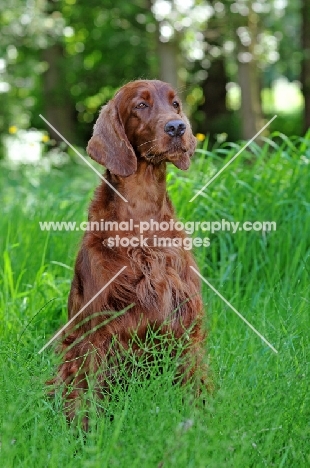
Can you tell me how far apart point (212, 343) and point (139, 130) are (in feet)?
3.28

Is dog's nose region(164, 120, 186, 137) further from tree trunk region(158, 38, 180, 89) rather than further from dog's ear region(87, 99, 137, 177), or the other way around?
tree trunk region(158, 38, 180, 89)

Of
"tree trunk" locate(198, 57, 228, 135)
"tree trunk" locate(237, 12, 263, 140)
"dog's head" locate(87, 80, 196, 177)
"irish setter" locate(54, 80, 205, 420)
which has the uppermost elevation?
"dog's head" locate(87, 80, 196, 177)

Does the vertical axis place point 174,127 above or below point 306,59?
above

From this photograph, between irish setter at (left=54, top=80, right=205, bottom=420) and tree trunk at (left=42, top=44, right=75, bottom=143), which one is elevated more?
irish setter at (left=54, top=80, right=205, bottom=420)

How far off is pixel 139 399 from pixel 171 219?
0.84 meters

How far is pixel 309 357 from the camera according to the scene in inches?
108

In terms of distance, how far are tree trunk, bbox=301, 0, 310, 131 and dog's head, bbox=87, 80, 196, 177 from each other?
34.6 ft

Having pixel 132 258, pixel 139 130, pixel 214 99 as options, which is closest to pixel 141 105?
pixel 139 130

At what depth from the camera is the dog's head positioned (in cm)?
292

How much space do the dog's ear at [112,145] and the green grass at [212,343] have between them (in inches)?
28.2

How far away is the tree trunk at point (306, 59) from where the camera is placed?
42.4ft

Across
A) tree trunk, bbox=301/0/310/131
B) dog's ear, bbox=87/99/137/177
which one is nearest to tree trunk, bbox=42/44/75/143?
tree trunk, bbox=301/0/310/131

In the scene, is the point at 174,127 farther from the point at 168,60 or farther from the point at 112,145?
the point at 168,60

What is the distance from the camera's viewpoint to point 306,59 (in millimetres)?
13203
